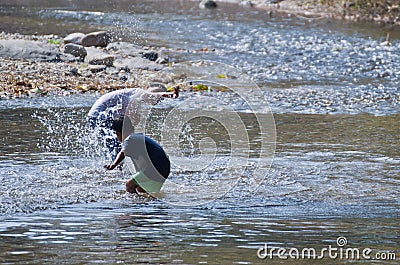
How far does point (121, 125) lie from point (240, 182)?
4.85 feet

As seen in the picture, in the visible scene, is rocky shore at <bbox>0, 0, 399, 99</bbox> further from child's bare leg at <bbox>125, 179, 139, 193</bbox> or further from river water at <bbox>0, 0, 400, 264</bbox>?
child's bare leg at <bbox>125, 179, 139, 193</bbox>

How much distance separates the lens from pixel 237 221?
7.14 m

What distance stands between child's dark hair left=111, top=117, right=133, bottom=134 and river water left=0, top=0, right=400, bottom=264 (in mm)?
520

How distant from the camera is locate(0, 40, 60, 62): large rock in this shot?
627 inches

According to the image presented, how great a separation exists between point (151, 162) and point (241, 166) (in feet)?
5.47

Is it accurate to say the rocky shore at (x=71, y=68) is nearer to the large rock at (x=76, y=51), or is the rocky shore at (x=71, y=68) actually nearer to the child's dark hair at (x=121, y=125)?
the large rock at (x=76, y=51)

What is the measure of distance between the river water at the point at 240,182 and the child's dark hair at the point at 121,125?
0.52 m

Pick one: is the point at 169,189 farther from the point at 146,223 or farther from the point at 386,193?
the point at 386,193

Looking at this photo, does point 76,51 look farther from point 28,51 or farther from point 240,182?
point 240,182

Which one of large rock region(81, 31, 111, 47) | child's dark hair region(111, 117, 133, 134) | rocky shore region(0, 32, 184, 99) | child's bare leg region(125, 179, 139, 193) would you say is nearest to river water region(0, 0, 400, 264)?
child's bare leg region(125, 179, 139, 193)

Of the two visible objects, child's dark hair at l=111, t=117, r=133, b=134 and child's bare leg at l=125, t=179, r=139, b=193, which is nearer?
child's bare leg at l=125, t=179, r=139, b=193

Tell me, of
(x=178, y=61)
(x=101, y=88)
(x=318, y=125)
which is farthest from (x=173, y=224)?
(x=178, y=61)

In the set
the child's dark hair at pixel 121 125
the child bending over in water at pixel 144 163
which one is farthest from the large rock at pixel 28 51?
the child bending over in water at pixel 144 163

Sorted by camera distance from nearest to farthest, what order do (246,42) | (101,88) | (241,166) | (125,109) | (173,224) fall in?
(173,224) → (125,109) → (241,166) → (101,88) → (246,42)
